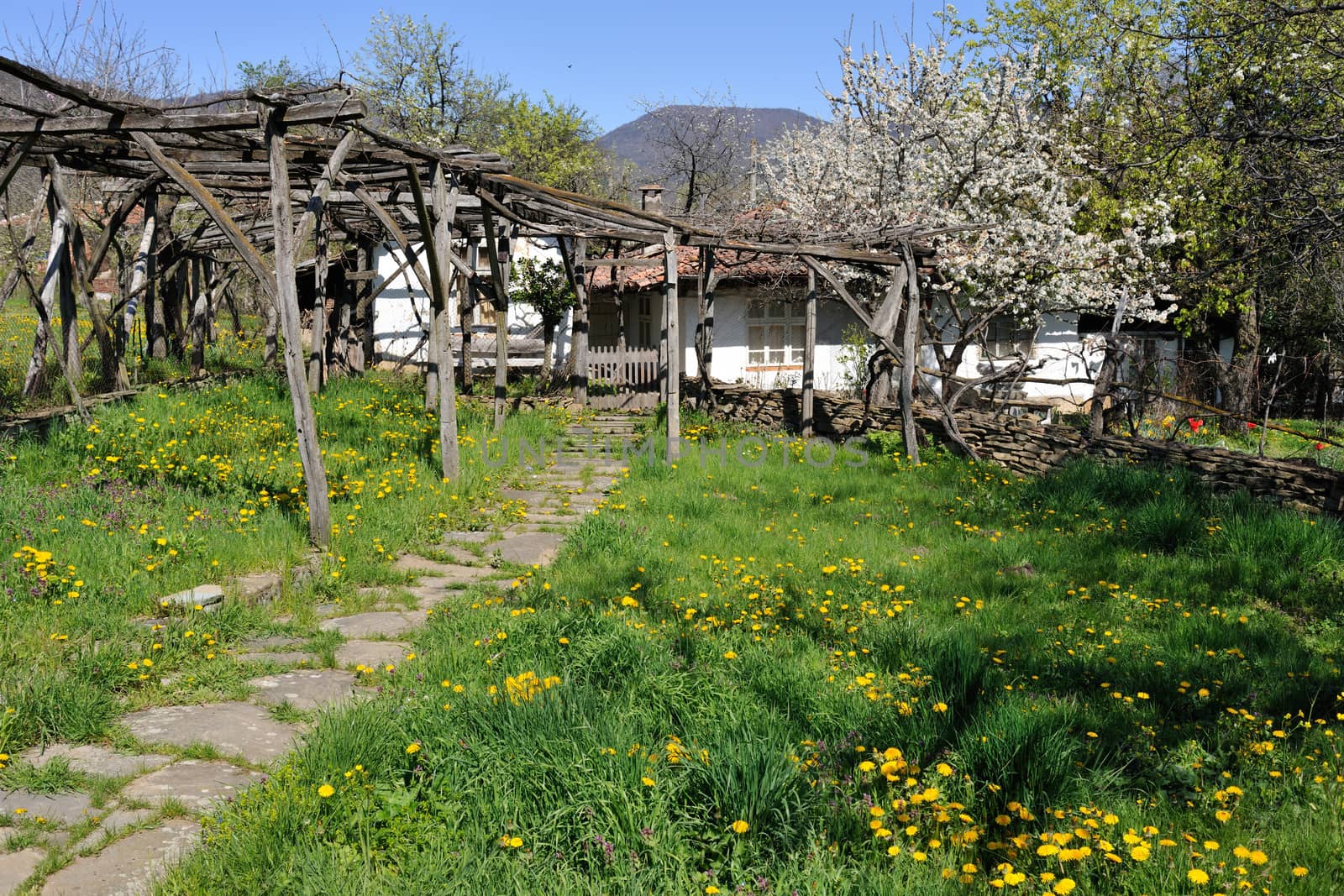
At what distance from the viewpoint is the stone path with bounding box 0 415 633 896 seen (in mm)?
2744

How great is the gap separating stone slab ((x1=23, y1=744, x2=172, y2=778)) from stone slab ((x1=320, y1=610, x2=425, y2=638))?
1.48m

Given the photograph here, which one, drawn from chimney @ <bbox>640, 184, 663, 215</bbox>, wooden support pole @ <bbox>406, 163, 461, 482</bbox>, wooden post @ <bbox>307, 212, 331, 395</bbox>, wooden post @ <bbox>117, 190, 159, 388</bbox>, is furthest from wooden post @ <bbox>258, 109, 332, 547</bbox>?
chimney @ <bbox>640, 184, 663, 215</bbox>

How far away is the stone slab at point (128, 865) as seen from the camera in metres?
2.61

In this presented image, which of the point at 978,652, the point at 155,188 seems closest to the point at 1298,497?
the point at 978,652

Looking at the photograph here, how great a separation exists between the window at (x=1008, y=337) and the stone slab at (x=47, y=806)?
68.2 feet

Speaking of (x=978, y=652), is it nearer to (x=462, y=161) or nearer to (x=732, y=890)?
(x=732, y=890)

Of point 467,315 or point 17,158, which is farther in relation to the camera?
point 467,315

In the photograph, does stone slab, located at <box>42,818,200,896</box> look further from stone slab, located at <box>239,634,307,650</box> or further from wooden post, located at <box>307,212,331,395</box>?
wooden post, located at <box>307,212,331,395</box>

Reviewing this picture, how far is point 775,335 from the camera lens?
68.0 feet

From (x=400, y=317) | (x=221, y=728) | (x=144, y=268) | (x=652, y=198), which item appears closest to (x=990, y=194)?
(x=652, y=198)

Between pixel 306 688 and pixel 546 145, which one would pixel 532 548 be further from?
pixel 546 145

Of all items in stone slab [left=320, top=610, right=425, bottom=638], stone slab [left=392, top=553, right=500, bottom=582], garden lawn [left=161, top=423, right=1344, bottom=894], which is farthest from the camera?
stone slab [left=392, top=553, right=500, bottom=582]

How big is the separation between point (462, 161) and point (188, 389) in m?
4.50

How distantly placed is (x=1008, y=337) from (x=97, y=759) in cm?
2134
